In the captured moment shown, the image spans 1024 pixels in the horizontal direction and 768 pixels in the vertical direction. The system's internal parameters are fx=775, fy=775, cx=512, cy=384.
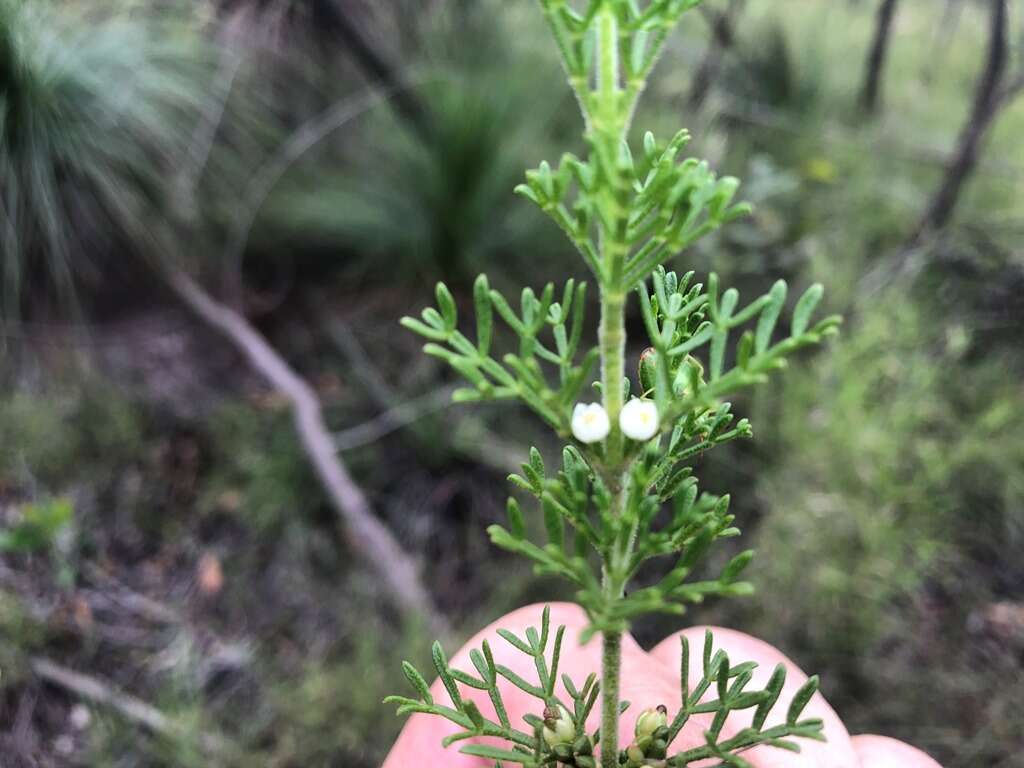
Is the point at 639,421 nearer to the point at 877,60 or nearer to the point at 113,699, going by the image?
the point at 113,699

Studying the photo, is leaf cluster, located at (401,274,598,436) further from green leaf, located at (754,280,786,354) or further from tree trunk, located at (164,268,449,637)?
tree trunk, located at (164,268,449,637)

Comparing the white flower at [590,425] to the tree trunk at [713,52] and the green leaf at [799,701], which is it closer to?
the green leaf at [799,701]

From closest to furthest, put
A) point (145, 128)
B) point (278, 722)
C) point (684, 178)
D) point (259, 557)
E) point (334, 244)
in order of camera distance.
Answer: point (684, 178) → point (278, 722) → point (259, 557) → point (145, 128) → point (334, 244)

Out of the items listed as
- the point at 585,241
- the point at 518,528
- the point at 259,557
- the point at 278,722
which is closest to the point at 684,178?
the point at 585,241

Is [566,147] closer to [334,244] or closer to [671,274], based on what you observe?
[334,244]

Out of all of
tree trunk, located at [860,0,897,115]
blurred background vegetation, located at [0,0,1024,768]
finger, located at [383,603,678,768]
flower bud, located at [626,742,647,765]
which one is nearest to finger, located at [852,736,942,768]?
finger, located at [383,603,678,768]
